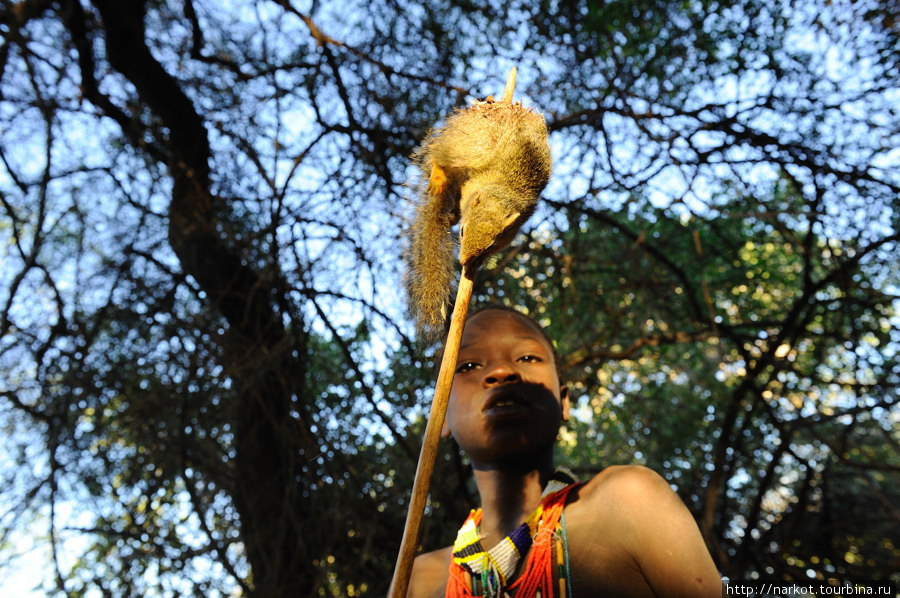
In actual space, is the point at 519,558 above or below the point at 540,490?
below

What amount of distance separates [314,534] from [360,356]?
0.98 metres

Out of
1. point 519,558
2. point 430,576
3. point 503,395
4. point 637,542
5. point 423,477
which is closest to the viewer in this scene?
point 423,477

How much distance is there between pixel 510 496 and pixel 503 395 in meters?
0.29

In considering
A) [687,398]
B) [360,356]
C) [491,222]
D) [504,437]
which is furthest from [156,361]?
[687,398]

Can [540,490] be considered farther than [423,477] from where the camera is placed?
Yes

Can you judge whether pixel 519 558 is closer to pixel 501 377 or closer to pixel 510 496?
pixel 510 496

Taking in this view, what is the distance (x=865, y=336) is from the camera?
437 centimetres

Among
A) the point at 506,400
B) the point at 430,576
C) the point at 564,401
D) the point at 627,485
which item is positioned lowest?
the point at 430,576

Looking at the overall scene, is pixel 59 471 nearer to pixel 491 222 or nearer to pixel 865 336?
pixel 491 222

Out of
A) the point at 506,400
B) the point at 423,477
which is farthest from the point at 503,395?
the point at 423,477

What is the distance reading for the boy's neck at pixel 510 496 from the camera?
193 cm

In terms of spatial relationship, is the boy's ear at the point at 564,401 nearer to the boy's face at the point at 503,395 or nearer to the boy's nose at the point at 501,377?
the boy's face at the point at 503,395

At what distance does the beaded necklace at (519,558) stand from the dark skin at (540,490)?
5 centimetres

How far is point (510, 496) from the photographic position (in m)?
1.95
